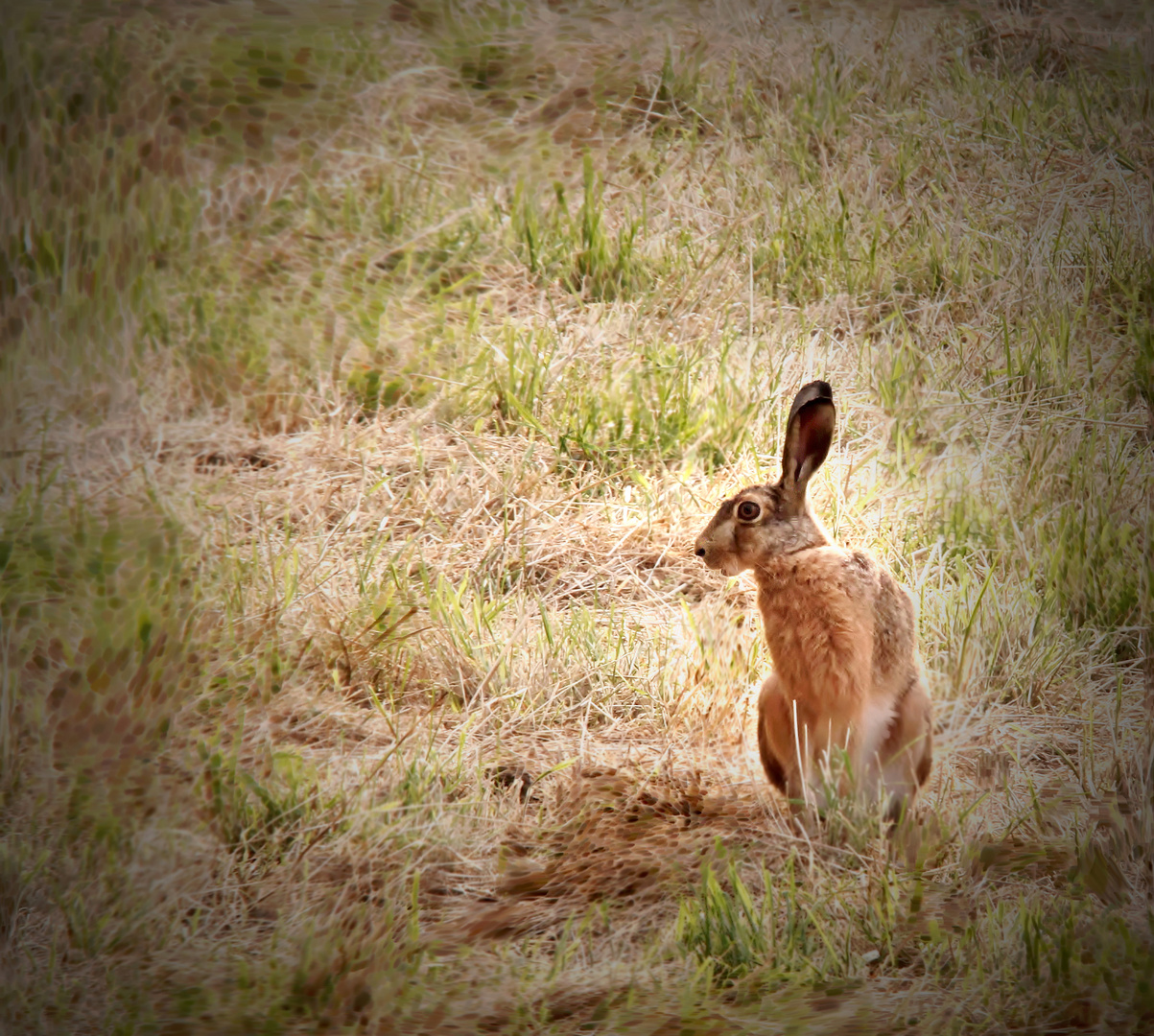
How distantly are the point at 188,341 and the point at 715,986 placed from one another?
5.32ft

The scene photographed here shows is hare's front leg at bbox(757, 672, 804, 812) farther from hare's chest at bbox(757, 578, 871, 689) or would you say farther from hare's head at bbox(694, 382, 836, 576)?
hare's head at bbox(694, 382, 836, 576)

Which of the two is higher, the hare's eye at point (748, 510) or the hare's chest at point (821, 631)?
the hare's eye at point (748, 510)

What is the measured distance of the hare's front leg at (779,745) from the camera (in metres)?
2.44

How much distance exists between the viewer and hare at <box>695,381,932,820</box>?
241cm

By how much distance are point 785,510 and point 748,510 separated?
0.06 metres

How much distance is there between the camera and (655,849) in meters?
2.46

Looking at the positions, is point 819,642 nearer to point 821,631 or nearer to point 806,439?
point 821,631

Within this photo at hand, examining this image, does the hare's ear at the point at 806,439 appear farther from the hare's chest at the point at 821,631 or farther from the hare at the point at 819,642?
the hare's chest at the point at 821,631

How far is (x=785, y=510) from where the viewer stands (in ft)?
8.07

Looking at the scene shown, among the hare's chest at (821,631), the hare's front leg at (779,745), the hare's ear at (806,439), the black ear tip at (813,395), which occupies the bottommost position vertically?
the hare's front leg at (779,745)

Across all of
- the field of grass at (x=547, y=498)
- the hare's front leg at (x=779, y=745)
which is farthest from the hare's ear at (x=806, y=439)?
the hare's front leg at (x=779, y=745)

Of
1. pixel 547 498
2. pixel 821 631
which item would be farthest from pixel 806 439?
pixel 547 498

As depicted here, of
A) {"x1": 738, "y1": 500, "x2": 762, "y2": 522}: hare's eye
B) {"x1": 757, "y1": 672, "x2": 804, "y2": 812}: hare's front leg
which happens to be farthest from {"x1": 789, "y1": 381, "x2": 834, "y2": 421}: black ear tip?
{"x1": 757, "y1": 672, "x2": 804, "y2": 812}: hare's front leg

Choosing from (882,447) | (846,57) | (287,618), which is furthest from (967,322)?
(287,618)
